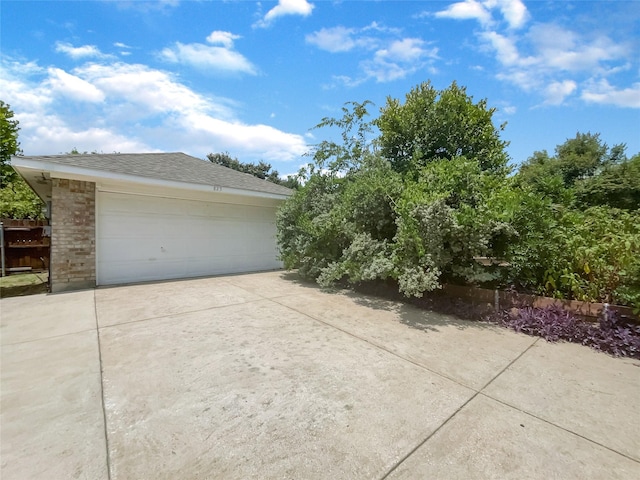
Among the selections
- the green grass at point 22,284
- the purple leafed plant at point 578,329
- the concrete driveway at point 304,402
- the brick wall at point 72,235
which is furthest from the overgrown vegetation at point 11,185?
the purple leafed plant at point 578,329

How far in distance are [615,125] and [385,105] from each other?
9027 millimetres

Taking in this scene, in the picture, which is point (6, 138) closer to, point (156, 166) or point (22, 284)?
point (22, 284)

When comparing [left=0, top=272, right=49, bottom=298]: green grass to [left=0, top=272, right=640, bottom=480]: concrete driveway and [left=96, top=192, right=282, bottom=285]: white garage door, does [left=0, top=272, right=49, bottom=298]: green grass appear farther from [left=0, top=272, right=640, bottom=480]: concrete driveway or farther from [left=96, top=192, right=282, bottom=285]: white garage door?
[left=0, top=272, right=640, bottom=480]: concrete driveway

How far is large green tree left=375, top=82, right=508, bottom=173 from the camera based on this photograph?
5.97 metres

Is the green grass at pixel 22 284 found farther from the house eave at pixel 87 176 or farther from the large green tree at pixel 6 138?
the large green tree at pixel 6 138

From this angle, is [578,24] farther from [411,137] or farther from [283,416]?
[283,416]

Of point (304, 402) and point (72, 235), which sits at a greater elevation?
point (72, 235)

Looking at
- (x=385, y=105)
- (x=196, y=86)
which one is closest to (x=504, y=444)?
(x=385, y=105)

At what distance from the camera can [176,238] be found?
773 cm

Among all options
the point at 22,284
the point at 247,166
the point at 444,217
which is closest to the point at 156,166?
the point at 22,284

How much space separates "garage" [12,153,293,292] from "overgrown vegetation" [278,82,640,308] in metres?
2.05

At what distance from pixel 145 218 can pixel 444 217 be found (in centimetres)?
699

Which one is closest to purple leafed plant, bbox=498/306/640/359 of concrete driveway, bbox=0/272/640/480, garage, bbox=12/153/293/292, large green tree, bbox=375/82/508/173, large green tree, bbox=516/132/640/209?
concrete driveway, bbox=0/272/640/480

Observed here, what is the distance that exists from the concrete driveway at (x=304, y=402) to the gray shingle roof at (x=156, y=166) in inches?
135
